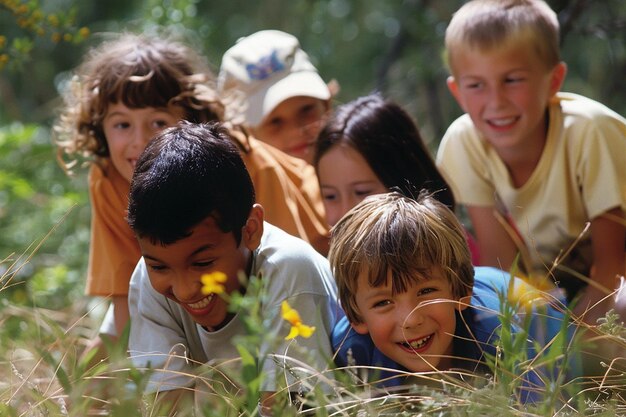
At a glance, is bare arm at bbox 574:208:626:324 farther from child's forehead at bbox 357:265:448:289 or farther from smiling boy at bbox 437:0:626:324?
child's forehead at bbox 357:265:448:289

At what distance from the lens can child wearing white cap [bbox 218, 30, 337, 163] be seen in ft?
13.9

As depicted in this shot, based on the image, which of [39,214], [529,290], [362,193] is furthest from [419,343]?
[39,214]

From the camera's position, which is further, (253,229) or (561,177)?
(561,177)

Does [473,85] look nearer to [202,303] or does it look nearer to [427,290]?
[427,290]

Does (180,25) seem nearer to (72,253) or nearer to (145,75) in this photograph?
Answer: (72,253)

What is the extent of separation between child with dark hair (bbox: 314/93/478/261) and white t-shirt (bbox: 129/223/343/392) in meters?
0.52

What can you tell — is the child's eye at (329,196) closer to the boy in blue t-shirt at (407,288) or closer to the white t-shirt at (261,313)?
the white t-shirt at (261,313)

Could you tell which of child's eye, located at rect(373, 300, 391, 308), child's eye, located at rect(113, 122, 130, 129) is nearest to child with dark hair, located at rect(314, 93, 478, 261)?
child's eye, located at rect(113, 122, 130, 129)

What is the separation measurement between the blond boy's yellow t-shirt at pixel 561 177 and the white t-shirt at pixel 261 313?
2.61 feet

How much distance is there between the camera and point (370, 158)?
3.44 m

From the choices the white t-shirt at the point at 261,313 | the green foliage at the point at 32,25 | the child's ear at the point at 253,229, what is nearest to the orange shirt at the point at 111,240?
the green foliage at the point at 32,25

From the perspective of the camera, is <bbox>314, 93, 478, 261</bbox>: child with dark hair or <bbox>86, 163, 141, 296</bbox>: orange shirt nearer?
<bbox>314, 93, 478, 261</bbox>: child with dark hair

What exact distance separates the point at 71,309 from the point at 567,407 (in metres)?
2.57

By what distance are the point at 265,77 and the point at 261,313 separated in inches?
74.6
